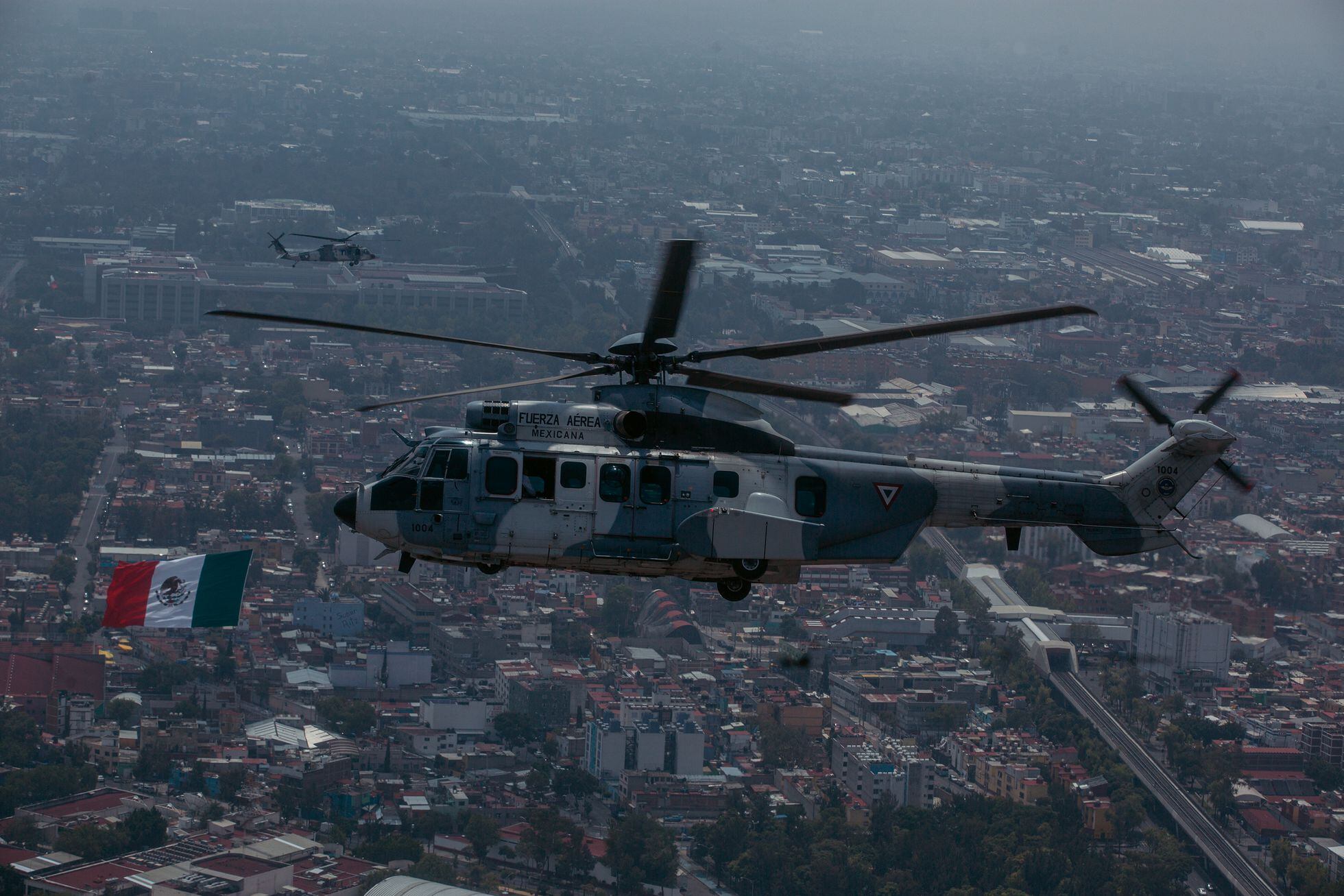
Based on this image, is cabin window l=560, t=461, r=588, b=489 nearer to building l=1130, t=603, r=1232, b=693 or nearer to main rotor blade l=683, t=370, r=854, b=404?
main rotor blade l=683, t=370, r=854, b=404

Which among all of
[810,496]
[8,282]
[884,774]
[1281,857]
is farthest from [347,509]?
[8,282]

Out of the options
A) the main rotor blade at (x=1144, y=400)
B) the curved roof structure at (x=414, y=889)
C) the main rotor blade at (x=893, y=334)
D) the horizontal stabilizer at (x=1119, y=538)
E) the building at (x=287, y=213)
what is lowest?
the curved roof structure at (x=414, y=889)

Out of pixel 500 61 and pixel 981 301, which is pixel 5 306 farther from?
pixel 500 61

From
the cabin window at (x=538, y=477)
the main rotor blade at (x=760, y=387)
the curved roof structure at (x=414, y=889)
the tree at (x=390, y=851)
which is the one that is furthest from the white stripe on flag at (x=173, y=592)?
the tree at (x=390, y=851)

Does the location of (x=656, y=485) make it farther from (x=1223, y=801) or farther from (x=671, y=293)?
(x=1223, y=801)

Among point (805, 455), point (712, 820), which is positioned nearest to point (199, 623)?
point (805, 455)

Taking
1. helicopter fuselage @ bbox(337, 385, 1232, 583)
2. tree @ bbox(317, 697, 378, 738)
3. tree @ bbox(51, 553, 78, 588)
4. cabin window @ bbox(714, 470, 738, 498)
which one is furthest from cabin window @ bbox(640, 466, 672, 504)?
tree @ bbox(51, 553, 78, 588)

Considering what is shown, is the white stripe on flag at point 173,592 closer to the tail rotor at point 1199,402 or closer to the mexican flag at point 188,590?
the mexican flag at point 188,590
